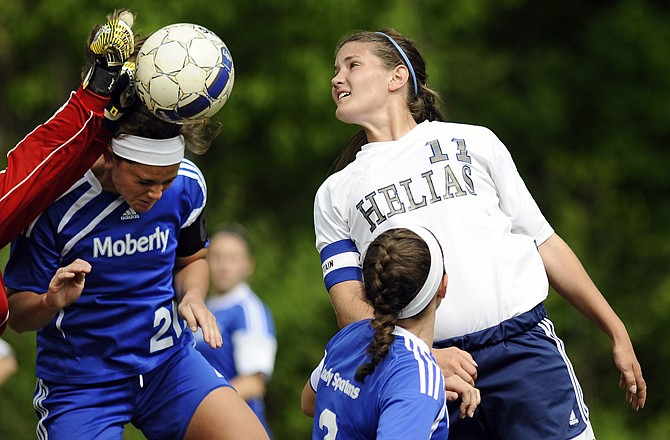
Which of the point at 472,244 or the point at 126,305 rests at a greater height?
the point at 472,244

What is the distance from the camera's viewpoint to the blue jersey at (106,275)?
14.3 feet

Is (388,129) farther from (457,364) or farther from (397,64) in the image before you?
(457,364)

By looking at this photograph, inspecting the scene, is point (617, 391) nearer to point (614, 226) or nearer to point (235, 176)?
point (614, 226)

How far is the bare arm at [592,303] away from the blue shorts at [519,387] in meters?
0.28

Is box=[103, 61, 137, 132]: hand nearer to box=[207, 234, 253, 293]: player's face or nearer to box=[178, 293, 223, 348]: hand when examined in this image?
box=[178, 293, 223, 348]: hand

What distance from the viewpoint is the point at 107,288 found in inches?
175

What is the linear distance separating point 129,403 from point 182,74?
1349 millimetres

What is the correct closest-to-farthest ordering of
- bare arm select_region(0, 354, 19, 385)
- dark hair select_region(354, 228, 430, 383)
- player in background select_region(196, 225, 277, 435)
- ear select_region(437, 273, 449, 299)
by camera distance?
dark hair select_region(354, 228, 430, 383)
ear select_region(437, 273, 449, 299)
bare arm select_region(0, 354, 19, 385)
player in background select_region(196, 225, 277, 435)

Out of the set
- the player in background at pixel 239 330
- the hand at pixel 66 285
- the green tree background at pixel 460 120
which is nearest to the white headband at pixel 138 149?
the hand at pixel 66 285

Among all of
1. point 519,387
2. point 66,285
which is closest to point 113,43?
point 66,285

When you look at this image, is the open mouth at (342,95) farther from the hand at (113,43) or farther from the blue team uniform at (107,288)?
the hand at (113,43)

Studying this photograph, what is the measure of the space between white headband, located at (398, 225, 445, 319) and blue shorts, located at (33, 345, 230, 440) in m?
1.23

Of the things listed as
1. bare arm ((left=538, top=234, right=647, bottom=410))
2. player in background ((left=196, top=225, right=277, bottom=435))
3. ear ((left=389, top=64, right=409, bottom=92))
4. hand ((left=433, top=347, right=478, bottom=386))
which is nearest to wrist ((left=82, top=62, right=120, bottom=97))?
ear ((left=389, top=64, right=409, bottom=92))

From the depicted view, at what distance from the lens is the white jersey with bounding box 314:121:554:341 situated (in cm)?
409
